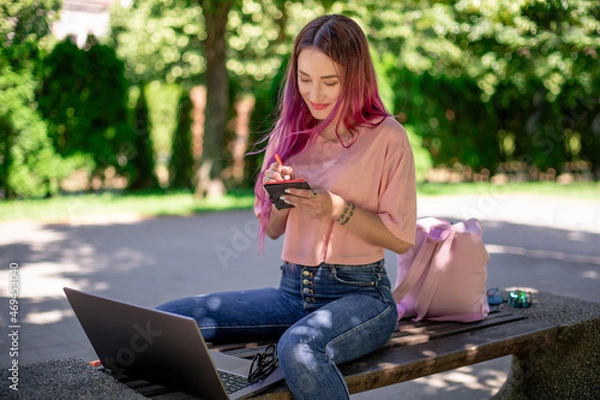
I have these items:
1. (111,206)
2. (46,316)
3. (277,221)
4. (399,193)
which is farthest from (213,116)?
(399,193)

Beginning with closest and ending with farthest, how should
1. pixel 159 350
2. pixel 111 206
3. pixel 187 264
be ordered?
1. pixel 159 350
2. pixel 187 264
3. pixel 111 206

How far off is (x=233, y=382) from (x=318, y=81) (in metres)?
1.22

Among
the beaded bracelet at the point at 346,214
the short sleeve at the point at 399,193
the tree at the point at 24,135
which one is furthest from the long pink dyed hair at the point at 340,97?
the tree at the point at 24,135

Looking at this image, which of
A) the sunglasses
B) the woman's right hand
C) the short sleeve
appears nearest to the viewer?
the sunglasses

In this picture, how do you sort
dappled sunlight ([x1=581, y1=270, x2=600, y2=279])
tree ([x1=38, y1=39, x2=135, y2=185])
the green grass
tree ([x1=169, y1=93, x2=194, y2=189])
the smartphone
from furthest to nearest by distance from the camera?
tree ([x1=169, y1=93, x2=194, y2=189])
tree ([x1=38, y1=39, x2=135, y2=185])
the green grass
dappled sunlight ([x1=581, y1=270, x2=600, y2=279])
the smartphone

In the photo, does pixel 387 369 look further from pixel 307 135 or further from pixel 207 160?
pixel 207 160

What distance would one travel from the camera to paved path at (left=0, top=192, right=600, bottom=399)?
184 inches

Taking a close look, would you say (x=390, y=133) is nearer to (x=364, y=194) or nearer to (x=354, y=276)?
(x=364, y=194)

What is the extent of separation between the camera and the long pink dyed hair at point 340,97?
277cm

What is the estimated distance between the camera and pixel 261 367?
2.42 metres

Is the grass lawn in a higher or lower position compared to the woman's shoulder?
lower

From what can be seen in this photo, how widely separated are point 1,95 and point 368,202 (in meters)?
10.1

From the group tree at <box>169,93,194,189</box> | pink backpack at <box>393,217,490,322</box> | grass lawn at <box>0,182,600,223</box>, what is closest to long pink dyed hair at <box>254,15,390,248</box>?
pink backpack at <box>393,217,490,322</box>

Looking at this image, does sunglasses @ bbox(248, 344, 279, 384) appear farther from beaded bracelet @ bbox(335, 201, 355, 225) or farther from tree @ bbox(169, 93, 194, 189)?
tree @ bbox(169, 93, 194, 189)
